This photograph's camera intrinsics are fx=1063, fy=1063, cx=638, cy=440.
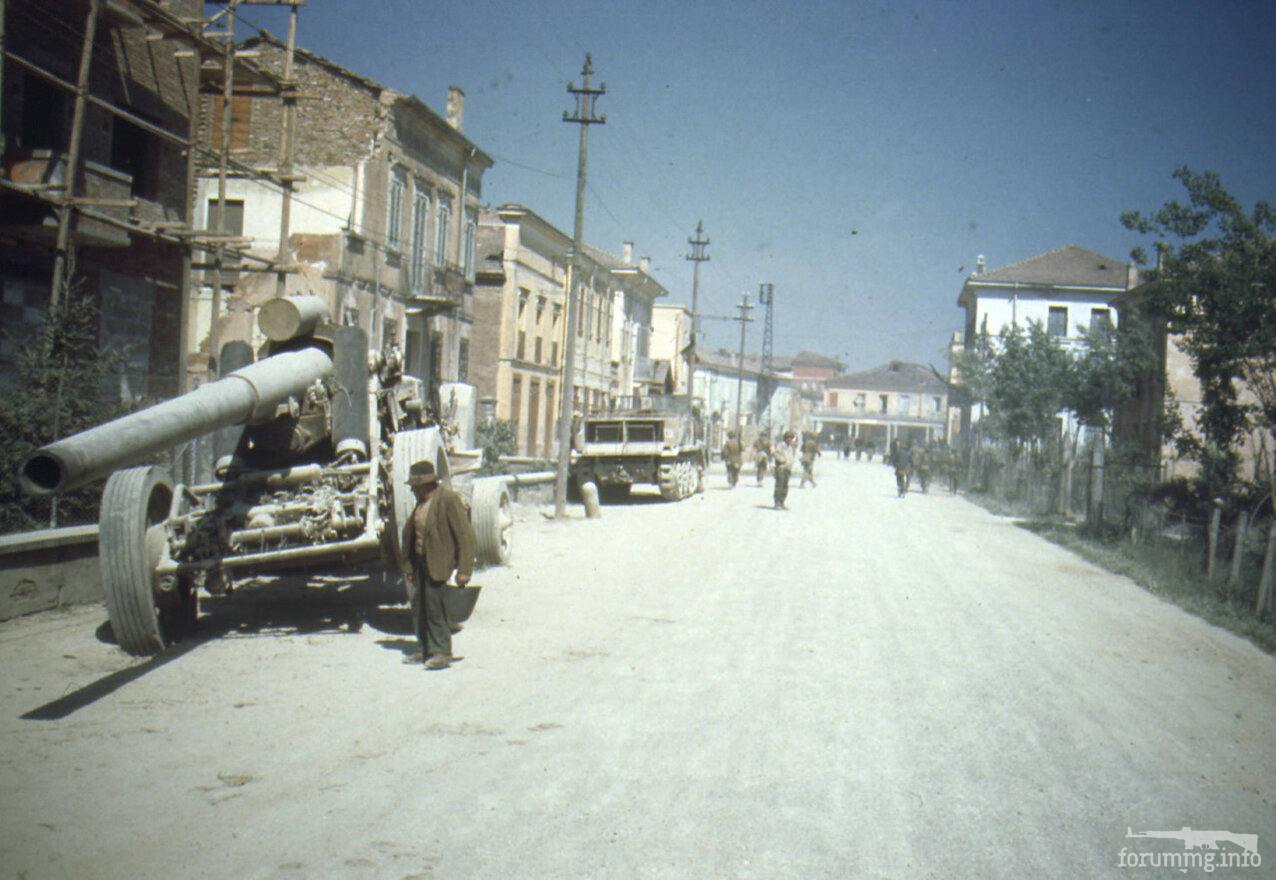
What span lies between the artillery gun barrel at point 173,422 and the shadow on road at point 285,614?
1713 mm

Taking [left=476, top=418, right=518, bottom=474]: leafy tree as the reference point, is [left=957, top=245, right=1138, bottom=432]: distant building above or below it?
above

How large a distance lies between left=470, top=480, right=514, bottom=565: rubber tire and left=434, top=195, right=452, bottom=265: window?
20612 mm

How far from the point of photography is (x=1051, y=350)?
35.8 meters

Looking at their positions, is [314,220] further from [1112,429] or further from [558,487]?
[1112,429]

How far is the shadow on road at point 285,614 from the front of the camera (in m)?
7.31

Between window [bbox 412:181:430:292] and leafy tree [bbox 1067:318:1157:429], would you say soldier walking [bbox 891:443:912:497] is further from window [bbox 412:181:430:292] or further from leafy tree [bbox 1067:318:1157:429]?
window [bbox 412:181:430:292]

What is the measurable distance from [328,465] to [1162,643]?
779cm

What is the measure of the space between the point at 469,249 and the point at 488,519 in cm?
2373

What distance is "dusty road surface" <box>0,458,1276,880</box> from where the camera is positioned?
4.34 m

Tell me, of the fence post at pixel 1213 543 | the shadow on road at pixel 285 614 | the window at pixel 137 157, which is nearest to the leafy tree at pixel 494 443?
the window at pixel 137 157

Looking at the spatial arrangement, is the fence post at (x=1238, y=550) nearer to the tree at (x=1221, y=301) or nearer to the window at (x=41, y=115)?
the tree at (x=1221, y=301)

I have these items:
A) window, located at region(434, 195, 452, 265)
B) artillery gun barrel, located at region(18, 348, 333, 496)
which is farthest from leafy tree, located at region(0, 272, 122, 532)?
window, located at region(434, 195, 452, 265)

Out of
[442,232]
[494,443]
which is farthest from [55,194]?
[442,232]

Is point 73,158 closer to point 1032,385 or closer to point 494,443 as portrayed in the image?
point 494,443
